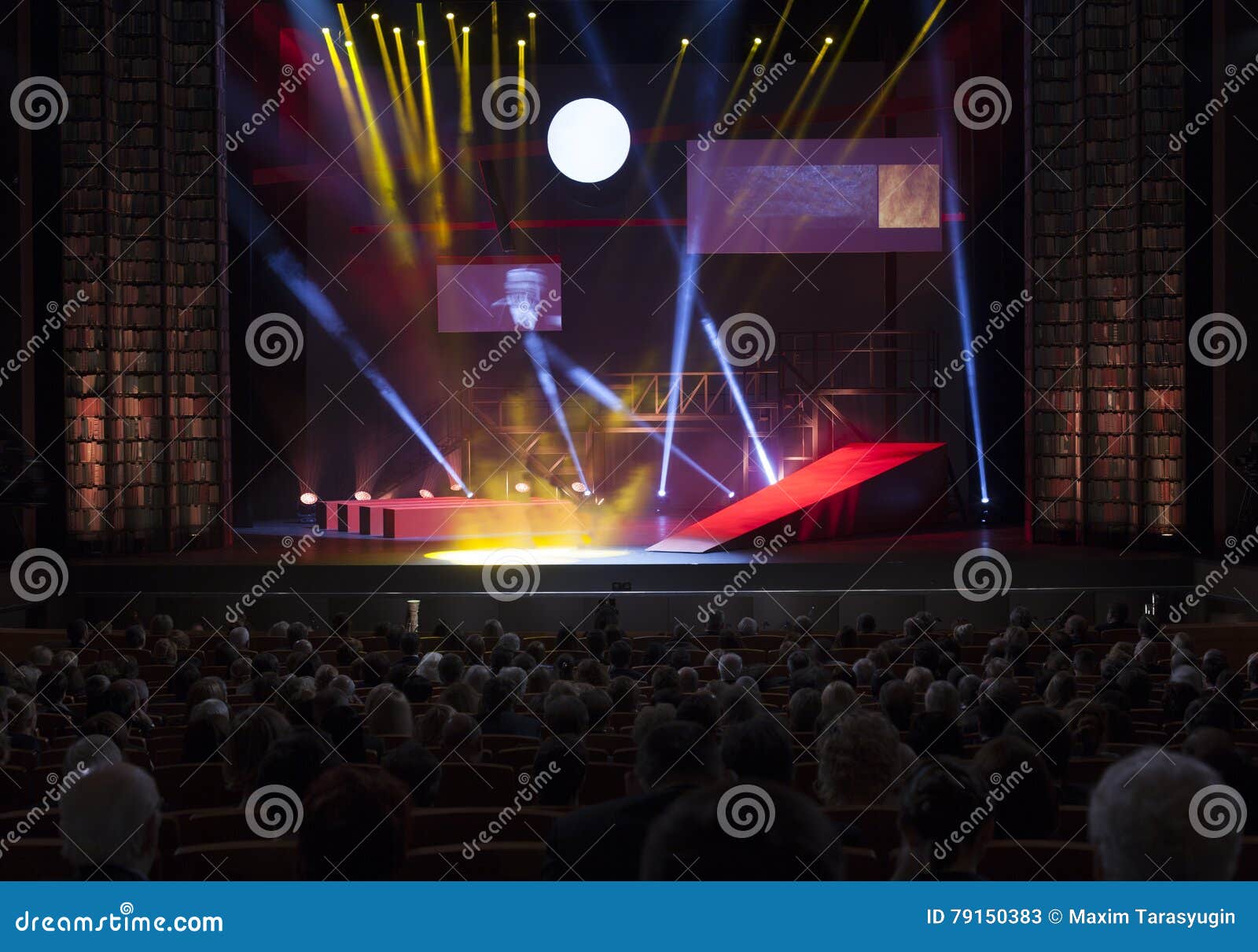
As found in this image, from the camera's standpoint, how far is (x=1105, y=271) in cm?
1123

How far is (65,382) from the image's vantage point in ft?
35.7

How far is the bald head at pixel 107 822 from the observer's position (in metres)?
1.97

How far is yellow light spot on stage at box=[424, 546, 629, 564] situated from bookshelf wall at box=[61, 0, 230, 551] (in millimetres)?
2284

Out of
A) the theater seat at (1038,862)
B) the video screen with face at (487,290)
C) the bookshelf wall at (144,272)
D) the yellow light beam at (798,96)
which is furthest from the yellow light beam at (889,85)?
the theater seat at (1038,862)

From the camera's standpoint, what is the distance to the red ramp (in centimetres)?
1116

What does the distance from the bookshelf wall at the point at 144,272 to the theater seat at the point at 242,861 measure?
9.23m

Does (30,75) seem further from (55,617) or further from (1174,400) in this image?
(1174,400)

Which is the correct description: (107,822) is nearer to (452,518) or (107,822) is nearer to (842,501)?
(842,501)

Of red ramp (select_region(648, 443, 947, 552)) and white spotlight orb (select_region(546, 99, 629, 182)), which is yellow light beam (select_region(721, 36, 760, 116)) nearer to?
white spotlight orb (select_region(546, 99, 629, 182))

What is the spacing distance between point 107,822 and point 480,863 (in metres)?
0.64

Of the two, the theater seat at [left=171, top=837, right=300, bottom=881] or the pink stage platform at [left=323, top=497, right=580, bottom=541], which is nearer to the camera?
the theater seat at [left=171, top=837, right=300, bottom=881]

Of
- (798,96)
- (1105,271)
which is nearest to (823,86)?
(798,96)

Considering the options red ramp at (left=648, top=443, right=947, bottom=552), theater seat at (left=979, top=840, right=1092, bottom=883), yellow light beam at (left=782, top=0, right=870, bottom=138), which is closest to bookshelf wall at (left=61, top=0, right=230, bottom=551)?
red ramp at (left=648, top=443, right=947, bottom=552)

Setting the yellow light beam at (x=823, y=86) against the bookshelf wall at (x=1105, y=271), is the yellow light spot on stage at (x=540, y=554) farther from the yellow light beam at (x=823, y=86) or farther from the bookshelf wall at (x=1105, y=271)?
the yellow light beam at (x=823, y=86)
